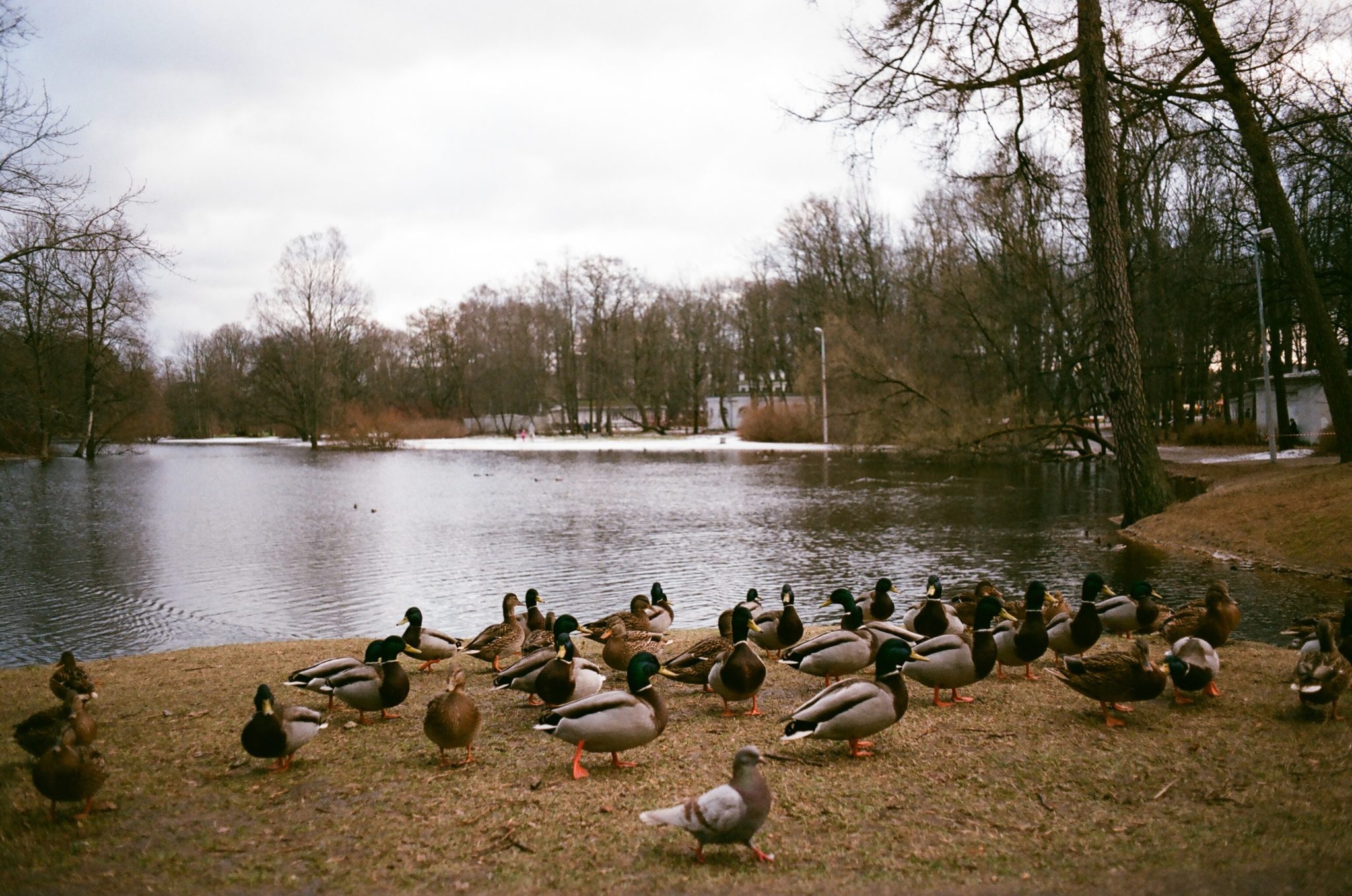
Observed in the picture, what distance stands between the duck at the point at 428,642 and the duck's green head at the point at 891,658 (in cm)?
456

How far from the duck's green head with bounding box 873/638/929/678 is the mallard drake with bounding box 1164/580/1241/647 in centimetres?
381

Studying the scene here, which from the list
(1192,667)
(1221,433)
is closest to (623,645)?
(1192,667)

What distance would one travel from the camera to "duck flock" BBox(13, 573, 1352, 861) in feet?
17.3

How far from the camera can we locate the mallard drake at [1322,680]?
6.00m

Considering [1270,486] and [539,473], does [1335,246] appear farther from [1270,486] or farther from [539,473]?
[539,473]

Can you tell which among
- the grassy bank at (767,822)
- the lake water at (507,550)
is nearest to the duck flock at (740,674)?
the grassy bank at (767,822)

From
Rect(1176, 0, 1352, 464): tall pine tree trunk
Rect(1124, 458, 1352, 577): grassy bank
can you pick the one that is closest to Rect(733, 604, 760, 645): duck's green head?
Rect(1124, 458, 1352, 577): grassy bank

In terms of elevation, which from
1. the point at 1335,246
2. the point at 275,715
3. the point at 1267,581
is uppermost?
the point at 1335,246

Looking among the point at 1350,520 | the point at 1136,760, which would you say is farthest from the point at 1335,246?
the point at 1136,760

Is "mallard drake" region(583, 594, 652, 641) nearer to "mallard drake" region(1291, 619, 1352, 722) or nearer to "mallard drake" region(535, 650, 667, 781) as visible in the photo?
"mallard drake" region(535, 650, 667, 781)

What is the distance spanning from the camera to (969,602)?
33.1ft

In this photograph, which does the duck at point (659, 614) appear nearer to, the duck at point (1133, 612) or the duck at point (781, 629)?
the duck at point (781, 629)

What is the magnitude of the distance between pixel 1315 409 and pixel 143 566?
141 ft

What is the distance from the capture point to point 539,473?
4388 centimetres
